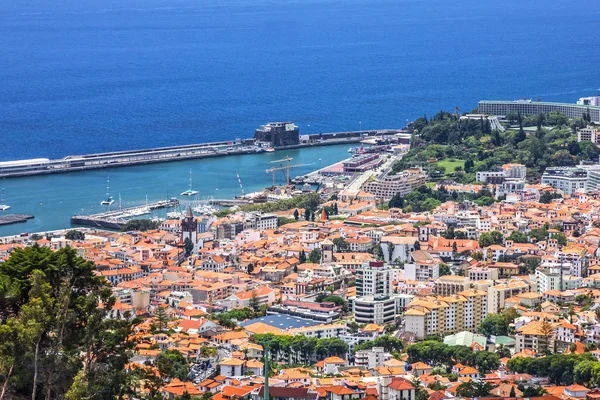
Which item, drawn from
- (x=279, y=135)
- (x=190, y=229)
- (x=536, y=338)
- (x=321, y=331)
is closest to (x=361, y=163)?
(x=279, y=135)

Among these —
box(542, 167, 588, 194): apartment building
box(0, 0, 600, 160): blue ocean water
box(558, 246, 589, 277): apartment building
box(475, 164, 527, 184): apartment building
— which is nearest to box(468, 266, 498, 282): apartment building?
box(558, 246, 589, 277): apartment building

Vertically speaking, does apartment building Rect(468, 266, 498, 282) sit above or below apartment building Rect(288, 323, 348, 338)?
above

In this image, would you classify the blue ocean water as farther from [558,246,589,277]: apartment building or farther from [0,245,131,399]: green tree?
[0,245,131,399]: green tree

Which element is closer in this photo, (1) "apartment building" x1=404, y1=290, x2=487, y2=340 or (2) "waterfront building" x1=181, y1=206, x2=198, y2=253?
(1) "apartment building" x1=404, y1=290, x2=487, y2=340

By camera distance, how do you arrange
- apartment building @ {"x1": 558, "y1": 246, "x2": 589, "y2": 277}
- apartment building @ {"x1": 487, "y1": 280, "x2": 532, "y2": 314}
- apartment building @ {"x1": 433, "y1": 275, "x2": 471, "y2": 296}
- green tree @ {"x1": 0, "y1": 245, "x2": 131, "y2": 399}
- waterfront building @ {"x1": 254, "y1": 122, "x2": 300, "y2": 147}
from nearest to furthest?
green tree @ {"x1": 0, "y1": 245, "x2": 131, "y2": 399}
apartment building @ {"x1": 487, "y1": 280, "x2": 532, "y2": 314}
apartment building @ {"x1": 433, "y1": 275, "x2": 471, "y2": 296}
apartment building @ {"x1": 558, "y1": 246, "x2": 589, "y2": 277}
waterfront building @ {"x1": 254, "y1": 122, "x2": 300, "y2": 147}

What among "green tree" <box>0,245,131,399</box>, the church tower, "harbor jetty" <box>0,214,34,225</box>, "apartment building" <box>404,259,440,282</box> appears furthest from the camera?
"harbor jetty" <box>0,214,34,225</box>

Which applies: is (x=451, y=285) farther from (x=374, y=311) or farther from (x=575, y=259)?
(x=575, y=259)

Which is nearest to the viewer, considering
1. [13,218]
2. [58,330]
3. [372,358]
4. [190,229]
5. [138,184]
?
[58,330]

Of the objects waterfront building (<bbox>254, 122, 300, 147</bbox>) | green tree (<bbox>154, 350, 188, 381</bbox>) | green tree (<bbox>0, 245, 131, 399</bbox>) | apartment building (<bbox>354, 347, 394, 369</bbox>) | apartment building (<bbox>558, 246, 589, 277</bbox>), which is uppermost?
green tree (<bbox>0, 245, 131, 399</bbox>)
